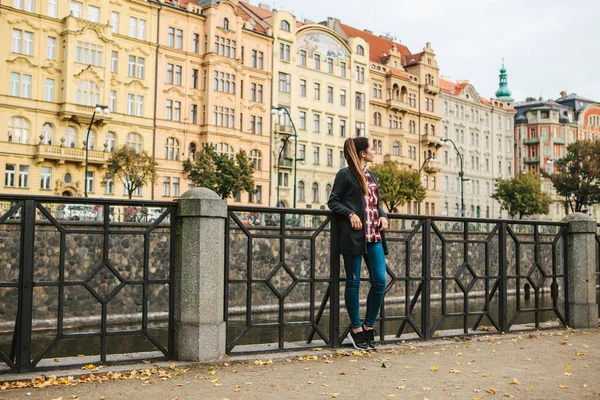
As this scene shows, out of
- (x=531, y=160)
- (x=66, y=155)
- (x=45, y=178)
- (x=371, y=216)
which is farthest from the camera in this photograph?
(x=531, y=160)

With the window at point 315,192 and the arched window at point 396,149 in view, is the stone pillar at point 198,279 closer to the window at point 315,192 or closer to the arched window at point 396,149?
the window at point 315,192

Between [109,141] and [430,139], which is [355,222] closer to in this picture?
[109,141]

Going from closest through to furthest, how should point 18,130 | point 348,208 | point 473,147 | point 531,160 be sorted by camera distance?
point 348,208 < point 18,130 < point 473,147 < point 531,160

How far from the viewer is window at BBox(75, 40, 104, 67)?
147ft

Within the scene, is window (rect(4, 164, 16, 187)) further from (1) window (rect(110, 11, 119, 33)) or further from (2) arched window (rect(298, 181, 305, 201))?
(2) arched window (rect(298, 181, 305, 201))

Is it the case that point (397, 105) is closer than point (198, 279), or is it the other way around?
point (198, 279)

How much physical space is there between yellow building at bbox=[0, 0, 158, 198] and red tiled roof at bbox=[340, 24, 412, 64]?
27.1 metres

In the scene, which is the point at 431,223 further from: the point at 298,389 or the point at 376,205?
the point at 298,389

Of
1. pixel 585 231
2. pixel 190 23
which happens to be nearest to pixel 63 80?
pixel 190 23

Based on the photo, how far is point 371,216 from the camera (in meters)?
7.87

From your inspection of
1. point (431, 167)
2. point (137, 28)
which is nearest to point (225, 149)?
point (137, 28)

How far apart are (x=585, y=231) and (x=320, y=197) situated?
50.1m

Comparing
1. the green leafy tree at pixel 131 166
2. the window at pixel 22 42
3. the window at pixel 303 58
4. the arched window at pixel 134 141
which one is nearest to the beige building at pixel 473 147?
the window at pixel 303 58

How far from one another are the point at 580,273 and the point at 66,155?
38.0 meters
